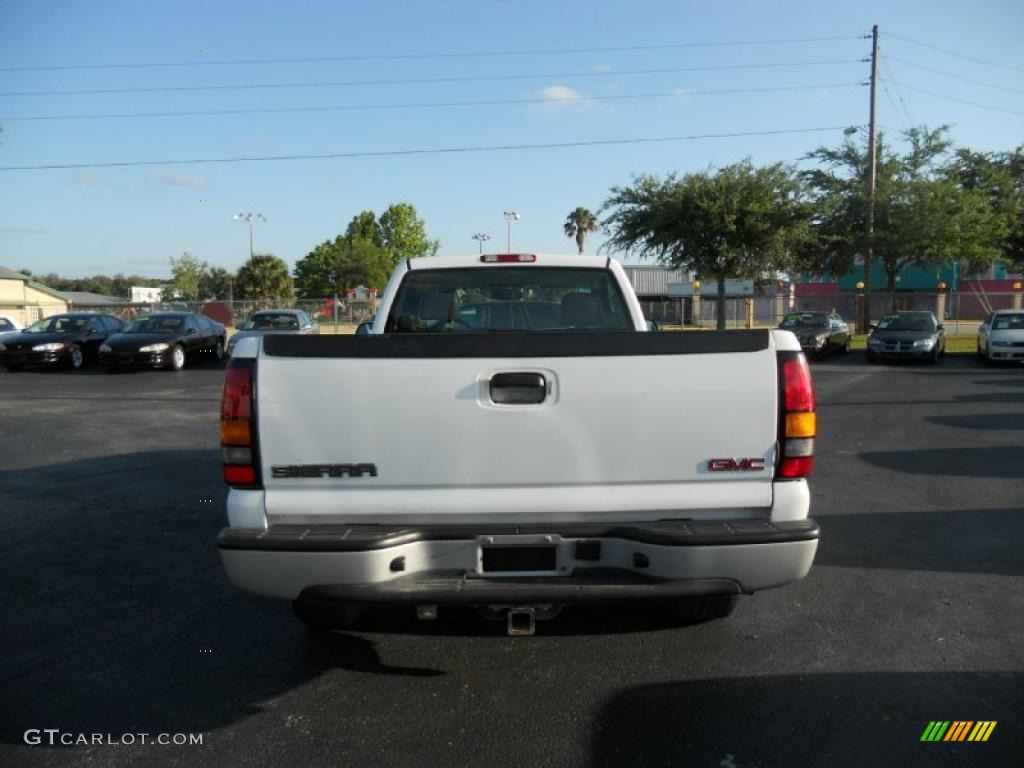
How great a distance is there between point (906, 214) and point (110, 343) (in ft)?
95.3

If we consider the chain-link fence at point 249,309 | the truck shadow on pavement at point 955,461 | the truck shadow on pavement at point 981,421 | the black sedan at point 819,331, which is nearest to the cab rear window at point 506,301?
the truck shadow on pavement at point 955,461

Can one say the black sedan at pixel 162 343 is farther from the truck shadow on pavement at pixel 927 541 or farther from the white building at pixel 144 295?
the white building at pixel 144 295

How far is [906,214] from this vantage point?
3197 cm

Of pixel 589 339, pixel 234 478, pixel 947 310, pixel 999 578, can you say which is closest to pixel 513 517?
pixel 589 339

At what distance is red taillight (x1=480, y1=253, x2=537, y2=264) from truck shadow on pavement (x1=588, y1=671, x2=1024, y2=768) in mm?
2746

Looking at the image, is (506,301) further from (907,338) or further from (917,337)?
(917,337)

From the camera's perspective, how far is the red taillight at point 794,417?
10.4ft

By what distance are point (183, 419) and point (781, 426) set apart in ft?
35.3

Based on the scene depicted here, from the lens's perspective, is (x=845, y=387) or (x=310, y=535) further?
(x=845, y=387)

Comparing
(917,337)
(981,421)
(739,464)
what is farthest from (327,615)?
(917,337)

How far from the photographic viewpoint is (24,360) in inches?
761

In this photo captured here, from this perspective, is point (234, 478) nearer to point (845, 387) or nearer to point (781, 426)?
point (781, 426)
